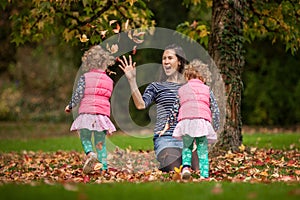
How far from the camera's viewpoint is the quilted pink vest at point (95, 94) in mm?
6648

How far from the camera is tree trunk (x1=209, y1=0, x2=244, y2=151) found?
832 centimetres

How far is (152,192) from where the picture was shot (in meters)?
4.12

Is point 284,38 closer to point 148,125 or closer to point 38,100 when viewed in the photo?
point 148,125

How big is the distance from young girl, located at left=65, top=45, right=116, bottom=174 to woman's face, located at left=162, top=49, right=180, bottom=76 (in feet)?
2.54

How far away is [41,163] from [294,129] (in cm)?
1080

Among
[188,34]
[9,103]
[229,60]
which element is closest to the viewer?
[229,60]


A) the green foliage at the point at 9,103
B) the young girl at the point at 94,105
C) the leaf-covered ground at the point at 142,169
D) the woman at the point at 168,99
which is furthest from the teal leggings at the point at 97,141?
the green foliage at the point at 9,103

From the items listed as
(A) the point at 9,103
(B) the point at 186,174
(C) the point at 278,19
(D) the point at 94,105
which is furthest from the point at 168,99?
(A) the point at 9,103

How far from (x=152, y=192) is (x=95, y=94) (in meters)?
2.80

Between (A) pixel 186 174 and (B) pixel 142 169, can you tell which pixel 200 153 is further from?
(B) pixel 142 169

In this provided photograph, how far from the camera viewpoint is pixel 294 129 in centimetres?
1700

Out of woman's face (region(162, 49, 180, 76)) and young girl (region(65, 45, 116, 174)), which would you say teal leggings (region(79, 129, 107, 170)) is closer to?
young girl (region(65, 45, 116, 174))

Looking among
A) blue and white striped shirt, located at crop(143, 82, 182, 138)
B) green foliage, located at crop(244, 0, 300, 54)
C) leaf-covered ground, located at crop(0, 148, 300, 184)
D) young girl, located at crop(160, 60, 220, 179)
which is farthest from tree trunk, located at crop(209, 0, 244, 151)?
young girl, located at crop(160, 60, 220, 179)

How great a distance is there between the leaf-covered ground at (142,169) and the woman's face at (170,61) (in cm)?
144
